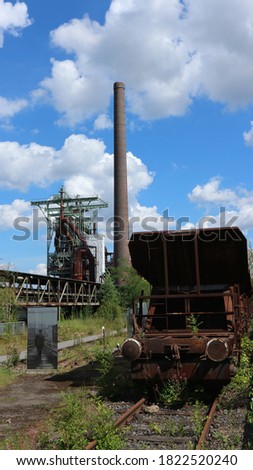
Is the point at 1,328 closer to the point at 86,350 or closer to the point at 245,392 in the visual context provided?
the point at 86,350

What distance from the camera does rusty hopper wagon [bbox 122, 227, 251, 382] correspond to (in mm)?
8789

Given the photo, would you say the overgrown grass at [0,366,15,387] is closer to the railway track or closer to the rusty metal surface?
the railway track

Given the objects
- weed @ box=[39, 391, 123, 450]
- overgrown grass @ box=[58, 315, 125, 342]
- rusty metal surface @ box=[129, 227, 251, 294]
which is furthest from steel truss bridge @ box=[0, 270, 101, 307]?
weed @ box=[39, 391, 123, 450]

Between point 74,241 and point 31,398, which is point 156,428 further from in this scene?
point 74,241

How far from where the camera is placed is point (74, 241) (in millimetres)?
55031

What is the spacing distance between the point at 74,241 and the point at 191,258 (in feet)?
149

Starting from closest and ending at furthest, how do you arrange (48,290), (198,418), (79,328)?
(198,418) → (79,328) → (48,290)

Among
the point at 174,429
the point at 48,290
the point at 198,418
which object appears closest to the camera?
the point at 174,429

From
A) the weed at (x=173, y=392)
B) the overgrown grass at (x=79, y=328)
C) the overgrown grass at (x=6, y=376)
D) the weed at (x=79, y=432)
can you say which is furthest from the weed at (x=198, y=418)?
the overgrown grass at (x=79, y=328)

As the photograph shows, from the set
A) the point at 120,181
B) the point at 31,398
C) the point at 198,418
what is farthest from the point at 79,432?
the point at 120,181

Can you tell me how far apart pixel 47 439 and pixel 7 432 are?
1.11 m

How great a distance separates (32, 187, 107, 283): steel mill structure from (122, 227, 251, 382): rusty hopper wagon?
131ft
